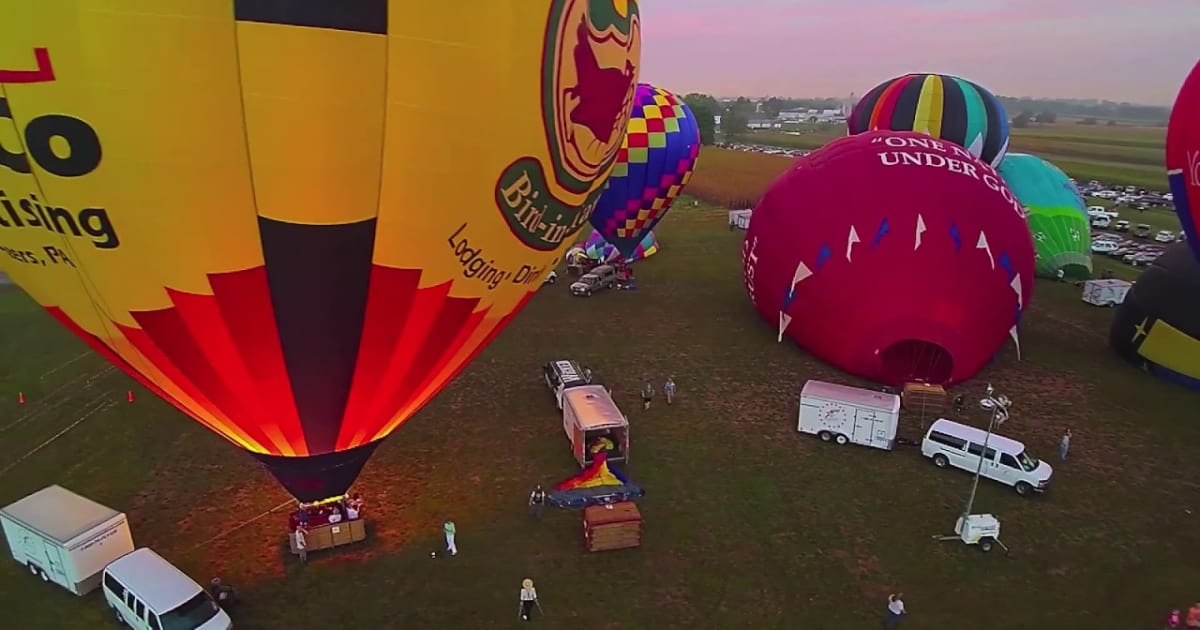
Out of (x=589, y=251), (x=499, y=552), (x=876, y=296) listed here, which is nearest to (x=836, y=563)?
(x=499, y=552)

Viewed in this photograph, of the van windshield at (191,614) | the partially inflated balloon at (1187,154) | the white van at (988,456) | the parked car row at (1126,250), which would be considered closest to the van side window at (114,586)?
the van windshield at (191,614)

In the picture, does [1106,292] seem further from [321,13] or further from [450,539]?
[321,13]

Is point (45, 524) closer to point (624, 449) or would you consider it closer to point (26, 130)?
point (26, 130)

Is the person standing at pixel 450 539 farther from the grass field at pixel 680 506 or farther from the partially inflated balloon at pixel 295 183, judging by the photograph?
the partially inflated balloon at pixel 295 183

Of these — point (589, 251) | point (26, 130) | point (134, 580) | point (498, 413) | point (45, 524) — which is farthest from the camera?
point (589, 251)

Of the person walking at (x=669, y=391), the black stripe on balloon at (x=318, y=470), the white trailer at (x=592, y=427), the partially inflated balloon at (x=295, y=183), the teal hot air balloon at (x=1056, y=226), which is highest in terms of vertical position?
the partially inflated balloon at (x=295, y=183)

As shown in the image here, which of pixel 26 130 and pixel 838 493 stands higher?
pixel 26 130
